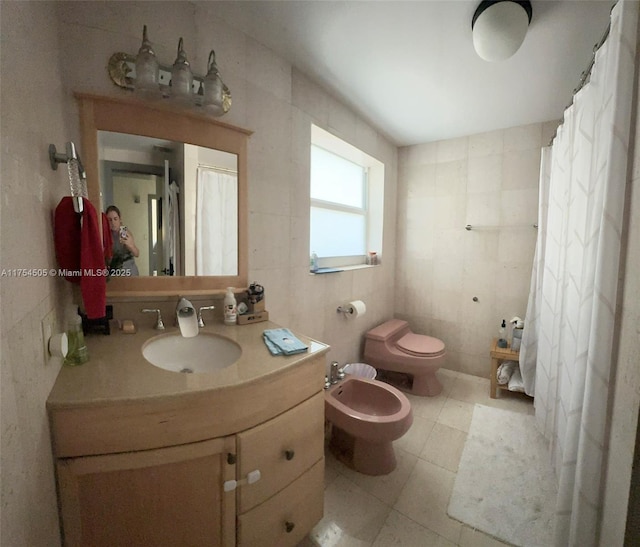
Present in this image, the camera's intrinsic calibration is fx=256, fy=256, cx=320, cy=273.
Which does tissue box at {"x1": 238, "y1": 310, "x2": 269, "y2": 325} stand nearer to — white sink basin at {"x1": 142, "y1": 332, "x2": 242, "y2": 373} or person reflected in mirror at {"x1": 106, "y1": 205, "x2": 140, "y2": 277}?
white sink basin at {"x1": 142, "y1": 332, "x2": 242, "y2": 373}

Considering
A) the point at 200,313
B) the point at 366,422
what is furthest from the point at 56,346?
the point at 366,422

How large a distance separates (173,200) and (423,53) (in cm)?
148

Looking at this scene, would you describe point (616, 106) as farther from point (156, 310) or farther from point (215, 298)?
point (156, 310)

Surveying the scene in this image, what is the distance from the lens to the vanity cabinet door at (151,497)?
0.66 m

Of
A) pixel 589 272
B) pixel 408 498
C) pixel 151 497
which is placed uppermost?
pixel 589 272

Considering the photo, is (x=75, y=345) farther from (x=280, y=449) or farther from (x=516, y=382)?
(x=516, y=382)

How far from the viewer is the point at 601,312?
74 centimetres

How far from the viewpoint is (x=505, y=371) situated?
2.20 meters

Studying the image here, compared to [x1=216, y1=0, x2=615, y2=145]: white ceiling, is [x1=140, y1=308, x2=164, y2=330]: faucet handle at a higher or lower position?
lower

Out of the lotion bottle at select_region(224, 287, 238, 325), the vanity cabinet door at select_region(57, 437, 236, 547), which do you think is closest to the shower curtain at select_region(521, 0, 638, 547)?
the vanity cabinet door at select_region(57, 437, 236, 547)

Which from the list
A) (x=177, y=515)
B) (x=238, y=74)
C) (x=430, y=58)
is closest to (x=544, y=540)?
(x=177, y=515)

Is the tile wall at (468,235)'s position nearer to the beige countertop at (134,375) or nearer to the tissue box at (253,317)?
the tissue box at (253,317)

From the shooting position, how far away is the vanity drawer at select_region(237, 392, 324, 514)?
31.9 inches

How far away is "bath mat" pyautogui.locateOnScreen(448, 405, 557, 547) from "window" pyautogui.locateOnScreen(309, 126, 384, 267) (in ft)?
5.31
